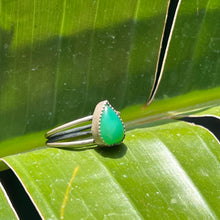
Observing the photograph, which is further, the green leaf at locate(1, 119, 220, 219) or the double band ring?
the double band ring

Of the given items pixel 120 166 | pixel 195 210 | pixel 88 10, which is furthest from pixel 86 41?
pixel 195 210

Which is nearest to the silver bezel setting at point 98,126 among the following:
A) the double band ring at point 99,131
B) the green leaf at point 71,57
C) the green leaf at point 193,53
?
the double band ring at point 99,131

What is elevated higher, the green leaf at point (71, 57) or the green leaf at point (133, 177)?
the green leaf at point (71, 57)

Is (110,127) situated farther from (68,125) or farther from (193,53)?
(193,53)

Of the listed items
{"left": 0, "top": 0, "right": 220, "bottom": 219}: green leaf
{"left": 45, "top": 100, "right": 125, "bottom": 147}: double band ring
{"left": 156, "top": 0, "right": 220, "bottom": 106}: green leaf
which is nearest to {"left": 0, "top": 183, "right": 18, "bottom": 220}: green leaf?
{"left": 0, "top": 0, "right": 220, "bottom": 219}: green leaf

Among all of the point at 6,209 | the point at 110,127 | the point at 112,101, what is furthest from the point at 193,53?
the point at 6,209

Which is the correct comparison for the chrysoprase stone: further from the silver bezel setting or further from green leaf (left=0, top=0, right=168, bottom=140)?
green leaf (left=0, top=0, right=168, bottom=140)

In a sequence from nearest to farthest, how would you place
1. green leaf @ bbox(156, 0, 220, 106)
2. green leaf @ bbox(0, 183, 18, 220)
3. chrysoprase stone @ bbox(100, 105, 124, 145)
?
1. green leaf @ bbox(0, 183, 18, 220)
2. chrysoprase stone @ bbox(100, 105, 124, 145)
3. green leaf @ bbox(156, 0, 220, 106)

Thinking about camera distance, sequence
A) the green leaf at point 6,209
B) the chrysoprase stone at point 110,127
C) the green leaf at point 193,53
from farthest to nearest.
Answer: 1. the green leaf at point 193,53
2. the chrysoprase stone at point 110,127
3. the green leaf at point 6,209

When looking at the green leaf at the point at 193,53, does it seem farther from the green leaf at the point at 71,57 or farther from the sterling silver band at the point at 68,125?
the sterling silver band at the point at 68,125
